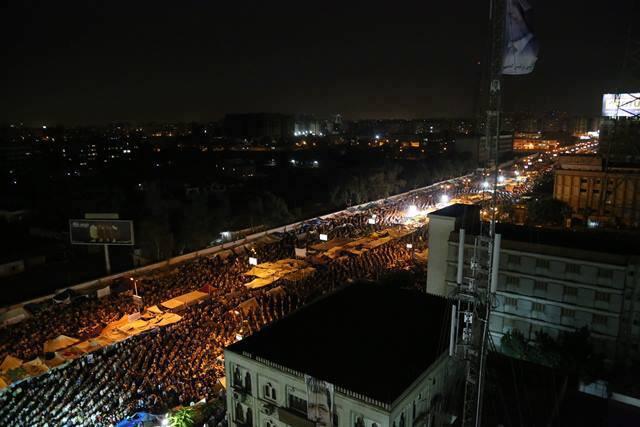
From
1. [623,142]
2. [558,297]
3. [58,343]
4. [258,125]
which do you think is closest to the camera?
[58,343]

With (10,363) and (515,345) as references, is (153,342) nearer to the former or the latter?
(10,363)

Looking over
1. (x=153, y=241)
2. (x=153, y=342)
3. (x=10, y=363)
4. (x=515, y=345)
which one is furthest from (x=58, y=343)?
(x=515, y=345)

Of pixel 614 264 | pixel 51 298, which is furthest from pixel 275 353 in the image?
pixel 51 298

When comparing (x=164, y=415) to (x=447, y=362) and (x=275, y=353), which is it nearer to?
(x=275, y=353)

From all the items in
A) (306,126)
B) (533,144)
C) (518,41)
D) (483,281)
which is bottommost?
(533,144)

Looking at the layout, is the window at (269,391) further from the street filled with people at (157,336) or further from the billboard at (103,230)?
the billboard at (103,230)

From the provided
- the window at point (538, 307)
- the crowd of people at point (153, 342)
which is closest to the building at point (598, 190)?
the window at point (538, 307)

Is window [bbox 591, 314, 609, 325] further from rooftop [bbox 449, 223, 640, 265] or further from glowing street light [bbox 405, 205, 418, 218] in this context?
glowing street light [bbox 405, 205, 418, 218]

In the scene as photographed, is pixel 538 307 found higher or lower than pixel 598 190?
lower
